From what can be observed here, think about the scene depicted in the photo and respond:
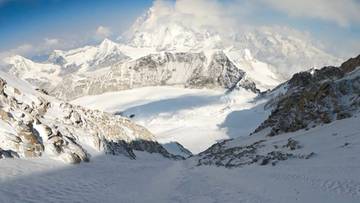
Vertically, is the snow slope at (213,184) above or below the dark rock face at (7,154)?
below

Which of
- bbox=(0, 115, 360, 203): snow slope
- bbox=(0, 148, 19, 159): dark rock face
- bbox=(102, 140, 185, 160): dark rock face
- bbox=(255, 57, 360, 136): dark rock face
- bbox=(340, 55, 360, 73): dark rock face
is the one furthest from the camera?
bbox=(340, 55, 360, 73): dark rock face

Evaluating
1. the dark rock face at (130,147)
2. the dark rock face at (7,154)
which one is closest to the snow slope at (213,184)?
the dark rock face at (7,154)

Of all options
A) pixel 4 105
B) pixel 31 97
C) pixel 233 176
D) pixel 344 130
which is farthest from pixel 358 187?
pixel 31 97

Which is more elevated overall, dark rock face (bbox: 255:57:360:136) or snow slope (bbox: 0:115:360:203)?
dark rock face (bbox: 255:57:360:136)

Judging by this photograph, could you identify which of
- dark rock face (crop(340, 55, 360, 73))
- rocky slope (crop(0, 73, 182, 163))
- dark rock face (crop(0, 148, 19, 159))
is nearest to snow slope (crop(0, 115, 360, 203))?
dark rock face (crop(0, 148, 19, 159))

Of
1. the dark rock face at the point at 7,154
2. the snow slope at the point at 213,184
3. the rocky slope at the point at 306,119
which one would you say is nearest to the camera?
the snow slope at the point at 213,184

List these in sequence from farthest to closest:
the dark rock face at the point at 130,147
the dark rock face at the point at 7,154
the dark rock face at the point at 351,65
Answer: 1. the dark rock face at the point at 351,65
2. the dark rock face at the point at 130,147
3. the dark rock face at the point at 7,154

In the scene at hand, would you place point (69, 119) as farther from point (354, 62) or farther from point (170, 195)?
point (354, 62)

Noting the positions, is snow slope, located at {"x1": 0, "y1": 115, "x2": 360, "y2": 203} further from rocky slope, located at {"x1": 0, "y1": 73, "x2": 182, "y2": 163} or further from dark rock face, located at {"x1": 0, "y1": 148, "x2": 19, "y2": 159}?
rocky slope, located at {"x1": 0, "y1": 73, "x2": 182, "y2": 163}

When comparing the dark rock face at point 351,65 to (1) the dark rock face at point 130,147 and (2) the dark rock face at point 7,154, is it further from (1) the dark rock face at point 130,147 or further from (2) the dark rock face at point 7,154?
(2) the dark rock face at point 7,154
